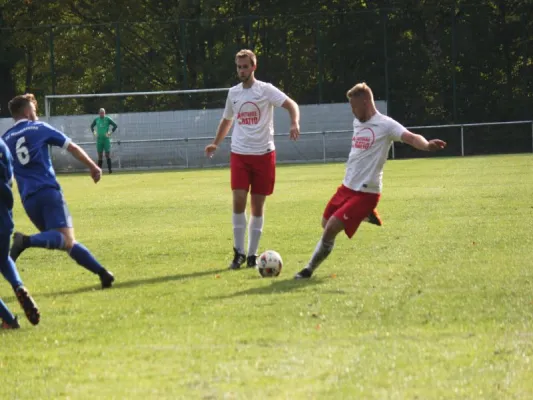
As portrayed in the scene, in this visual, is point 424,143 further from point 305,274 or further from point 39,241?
point 39,241

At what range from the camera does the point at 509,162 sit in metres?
30.4

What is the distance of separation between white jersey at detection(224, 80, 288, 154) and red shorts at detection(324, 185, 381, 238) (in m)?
1.20

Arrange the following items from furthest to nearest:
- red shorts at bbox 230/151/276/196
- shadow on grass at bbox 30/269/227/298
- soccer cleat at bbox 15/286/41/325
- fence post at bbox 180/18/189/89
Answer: fence post at bbox 180/18/189/89, red shorts at bbox 230/151/276/196, shadow on grass at bbox 30/269/227/298, soccer cleat at bbox 15/286/41/325

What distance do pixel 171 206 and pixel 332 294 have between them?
10.6 m

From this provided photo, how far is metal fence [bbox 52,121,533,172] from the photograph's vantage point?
3750 cm

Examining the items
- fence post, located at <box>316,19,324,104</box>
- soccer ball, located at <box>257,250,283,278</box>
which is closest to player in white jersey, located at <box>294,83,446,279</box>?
soccer ball, located at <box>257,250,283,278</box>

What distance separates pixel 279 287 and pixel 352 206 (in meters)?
1.05

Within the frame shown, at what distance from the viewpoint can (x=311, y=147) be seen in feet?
125

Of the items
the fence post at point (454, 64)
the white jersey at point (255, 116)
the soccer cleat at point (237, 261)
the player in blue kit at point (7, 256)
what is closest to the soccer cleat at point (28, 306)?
the player in blue kit at point (7, 256)

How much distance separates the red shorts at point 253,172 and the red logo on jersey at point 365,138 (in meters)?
1.21

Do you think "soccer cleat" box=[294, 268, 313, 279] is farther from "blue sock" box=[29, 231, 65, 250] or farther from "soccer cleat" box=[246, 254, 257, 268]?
"blue sock" box=[29, 231, 65, 250]

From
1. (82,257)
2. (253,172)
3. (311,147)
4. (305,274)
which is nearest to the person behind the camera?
(82,257)

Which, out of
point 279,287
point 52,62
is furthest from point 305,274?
point 52,62

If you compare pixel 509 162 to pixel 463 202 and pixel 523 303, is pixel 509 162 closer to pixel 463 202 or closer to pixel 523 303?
pixel 463 202
